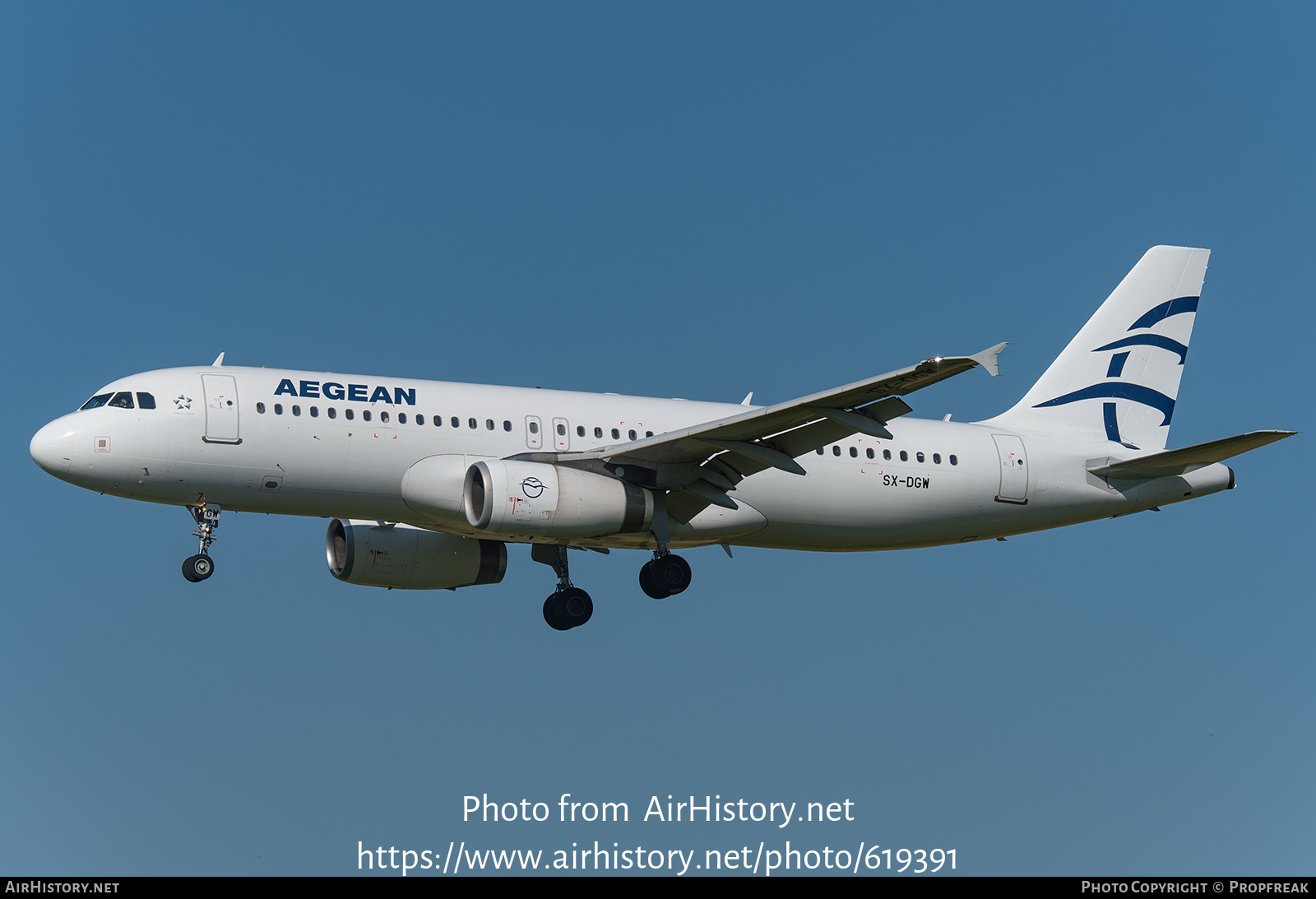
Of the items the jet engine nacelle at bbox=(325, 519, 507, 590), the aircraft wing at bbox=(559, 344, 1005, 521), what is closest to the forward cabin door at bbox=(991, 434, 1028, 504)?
the aircraft wing at bbox=(559, 344, 1005, 521)

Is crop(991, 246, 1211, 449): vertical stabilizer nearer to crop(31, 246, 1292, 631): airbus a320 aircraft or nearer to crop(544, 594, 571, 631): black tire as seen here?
crop(31, 246, 1292, 631): airbus a320 aircraft

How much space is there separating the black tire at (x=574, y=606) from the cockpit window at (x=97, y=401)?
35.3 ft

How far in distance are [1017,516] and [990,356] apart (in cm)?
1235

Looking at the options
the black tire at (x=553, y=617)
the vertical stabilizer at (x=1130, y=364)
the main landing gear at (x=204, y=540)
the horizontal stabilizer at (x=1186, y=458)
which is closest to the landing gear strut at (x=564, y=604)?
the black tire at (x=553, y=617)

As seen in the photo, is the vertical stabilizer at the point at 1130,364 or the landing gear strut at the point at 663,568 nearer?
the landing gear strut at the point at 663,568

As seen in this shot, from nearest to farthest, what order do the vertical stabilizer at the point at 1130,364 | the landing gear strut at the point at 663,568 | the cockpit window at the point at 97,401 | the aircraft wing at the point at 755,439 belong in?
the aircraft wing at the point at 755,439, the cockpit window at the point at 97,401, the landing gear strut at the point at 663,568, the vertical stabilizer at the point at 1130,364

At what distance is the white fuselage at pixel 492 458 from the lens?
3111 centimetres

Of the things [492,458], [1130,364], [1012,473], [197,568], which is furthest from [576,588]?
[1130,364]

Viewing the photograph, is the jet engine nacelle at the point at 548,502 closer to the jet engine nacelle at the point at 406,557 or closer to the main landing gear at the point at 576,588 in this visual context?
the main landing gear at the point at 576,588

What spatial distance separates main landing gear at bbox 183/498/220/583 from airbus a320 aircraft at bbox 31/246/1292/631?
0.04 metres

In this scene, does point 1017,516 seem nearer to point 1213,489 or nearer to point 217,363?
point 1213,489

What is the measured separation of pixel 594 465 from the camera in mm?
32906

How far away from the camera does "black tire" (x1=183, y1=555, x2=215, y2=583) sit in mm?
31516

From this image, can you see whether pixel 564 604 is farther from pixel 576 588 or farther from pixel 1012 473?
pixel 1012 473
